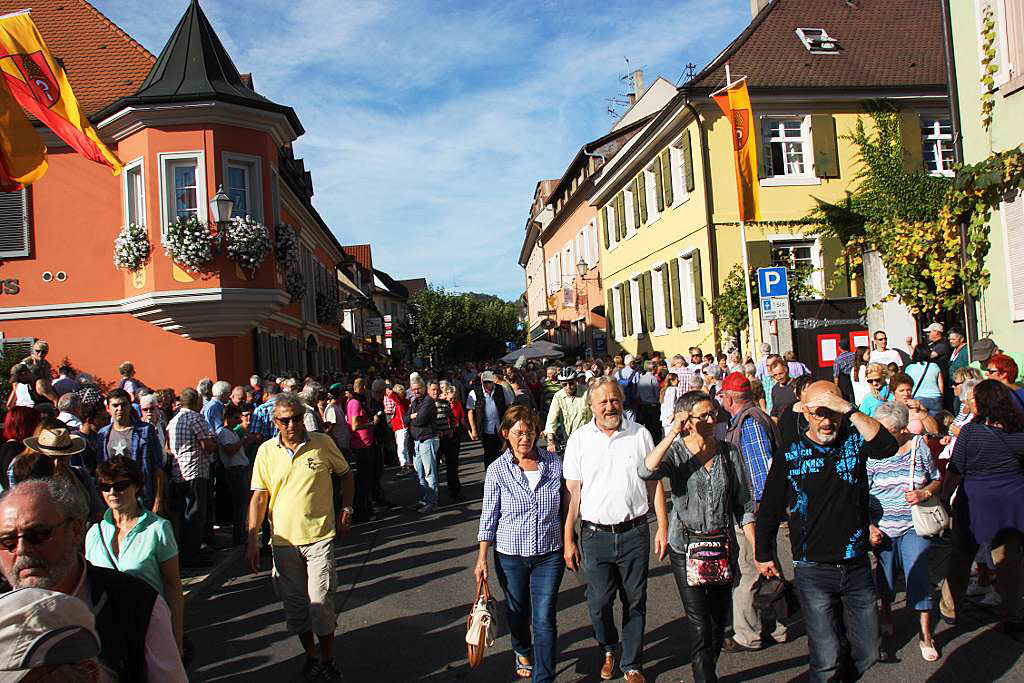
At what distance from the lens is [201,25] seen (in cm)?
1902

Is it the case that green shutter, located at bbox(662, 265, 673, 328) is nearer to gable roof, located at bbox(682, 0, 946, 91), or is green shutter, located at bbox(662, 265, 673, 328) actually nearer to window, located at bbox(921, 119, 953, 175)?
gable roof, located at bbox(682, 0, 946, 91)

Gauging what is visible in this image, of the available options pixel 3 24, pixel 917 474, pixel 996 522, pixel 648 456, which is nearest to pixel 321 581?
pixel 648 456

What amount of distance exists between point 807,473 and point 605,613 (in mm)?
1657

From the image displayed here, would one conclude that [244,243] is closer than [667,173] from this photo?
Yes

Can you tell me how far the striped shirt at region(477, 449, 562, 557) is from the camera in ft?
18.0

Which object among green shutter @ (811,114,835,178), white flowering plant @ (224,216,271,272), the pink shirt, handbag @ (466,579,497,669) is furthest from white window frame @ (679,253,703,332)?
handbag @ (466,579,497,669)

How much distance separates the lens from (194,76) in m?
17.6

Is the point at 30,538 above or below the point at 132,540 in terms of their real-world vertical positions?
above

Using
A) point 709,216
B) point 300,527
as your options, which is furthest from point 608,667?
point 709,216

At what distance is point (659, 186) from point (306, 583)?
2346 cm

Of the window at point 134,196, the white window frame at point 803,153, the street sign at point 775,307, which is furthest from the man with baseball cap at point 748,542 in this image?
the white window frame at point 803,153

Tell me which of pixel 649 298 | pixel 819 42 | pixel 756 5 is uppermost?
pixel 756 5

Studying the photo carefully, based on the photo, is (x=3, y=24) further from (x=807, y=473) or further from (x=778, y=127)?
(x=778, y=127)

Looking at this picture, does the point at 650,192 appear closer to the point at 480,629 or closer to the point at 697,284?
the point at 697,284
